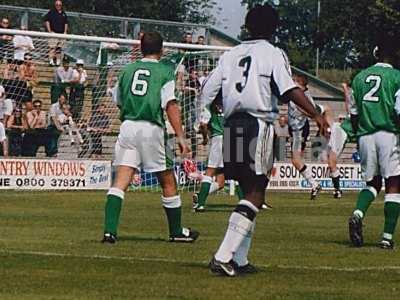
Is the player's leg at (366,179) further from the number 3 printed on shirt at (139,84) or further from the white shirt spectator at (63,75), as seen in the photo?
the white shirt spectator at (63,75)

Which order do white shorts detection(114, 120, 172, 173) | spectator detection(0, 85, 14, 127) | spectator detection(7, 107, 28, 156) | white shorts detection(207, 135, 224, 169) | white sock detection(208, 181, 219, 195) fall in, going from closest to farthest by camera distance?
white shorts detection(114, 120, 172, 173) < white shorts detection(207, 135, 224, 169) < white sock detection(208, 181, 219, 195) < spectator detection(0, 85, 14, 127) < spectator detection(7, 107, 28, 156)

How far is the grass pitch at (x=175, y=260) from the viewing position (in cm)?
968

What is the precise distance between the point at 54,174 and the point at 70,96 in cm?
247

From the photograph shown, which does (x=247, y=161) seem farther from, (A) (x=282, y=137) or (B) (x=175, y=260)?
(A) (x=282, y=137)

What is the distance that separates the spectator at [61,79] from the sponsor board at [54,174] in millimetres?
2086

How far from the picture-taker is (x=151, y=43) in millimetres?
13766

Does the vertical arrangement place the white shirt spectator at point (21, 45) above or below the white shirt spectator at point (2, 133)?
above

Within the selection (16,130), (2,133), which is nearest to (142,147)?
(2,133)

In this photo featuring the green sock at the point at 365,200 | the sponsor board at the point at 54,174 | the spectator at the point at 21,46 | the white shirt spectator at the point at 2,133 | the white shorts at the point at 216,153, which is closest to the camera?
the green sock at the point at 365,200

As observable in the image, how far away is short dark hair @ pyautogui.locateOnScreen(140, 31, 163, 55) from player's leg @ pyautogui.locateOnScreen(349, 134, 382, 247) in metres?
2.58

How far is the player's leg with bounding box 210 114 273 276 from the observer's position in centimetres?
1084

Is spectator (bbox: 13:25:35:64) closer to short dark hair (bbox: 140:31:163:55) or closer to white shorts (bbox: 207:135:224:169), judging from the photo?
white shorts (bbox: 207:135:224:169)

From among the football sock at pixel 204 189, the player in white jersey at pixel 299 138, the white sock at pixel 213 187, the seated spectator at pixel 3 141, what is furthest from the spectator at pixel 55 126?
the football sock at pixel 204 189

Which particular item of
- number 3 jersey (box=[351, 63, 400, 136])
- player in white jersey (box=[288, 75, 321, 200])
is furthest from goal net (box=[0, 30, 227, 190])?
number 3 jersey (box=[351, 63, 400, 136])
